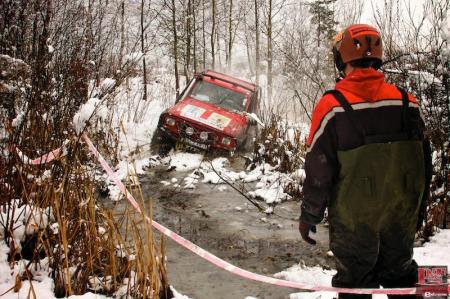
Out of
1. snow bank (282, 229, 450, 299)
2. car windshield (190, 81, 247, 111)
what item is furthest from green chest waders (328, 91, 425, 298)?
car windshield (190, 81, 247, 111)

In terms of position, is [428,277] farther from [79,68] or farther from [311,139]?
[79,68]

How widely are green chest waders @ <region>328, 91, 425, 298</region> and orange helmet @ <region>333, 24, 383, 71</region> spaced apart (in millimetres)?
225

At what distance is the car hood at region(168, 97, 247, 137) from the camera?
739 cm

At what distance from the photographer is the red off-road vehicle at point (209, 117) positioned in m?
7.41

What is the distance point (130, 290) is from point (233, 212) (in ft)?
10.0

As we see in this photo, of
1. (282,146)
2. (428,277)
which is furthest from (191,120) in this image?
(428,277)

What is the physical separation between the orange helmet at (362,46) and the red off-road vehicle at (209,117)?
189 inches

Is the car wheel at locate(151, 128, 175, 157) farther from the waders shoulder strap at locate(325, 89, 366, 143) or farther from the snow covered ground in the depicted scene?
the waders shoulder strap at locate(325, 89, 366, 143)

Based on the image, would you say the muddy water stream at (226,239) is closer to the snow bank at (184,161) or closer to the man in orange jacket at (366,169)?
the snow bank at (184,161)

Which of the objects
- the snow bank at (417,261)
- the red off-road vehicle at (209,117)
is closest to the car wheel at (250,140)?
the red off-road vehicle at (209,117)

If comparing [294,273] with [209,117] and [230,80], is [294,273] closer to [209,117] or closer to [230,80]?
[209,117]

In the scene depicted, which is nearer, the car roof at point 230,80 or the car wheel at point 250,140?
the car wheel at point 250,140

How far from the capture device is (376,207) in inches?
78.2

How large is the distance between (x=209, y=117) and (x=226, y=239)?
135 inches
